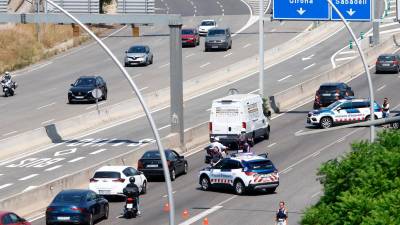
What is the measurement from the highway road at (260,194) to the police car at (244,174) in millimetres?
418

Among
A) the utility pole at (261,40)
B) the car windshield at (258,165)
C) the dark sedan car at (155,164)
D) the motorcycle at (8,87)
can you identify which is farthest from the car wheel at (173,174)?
the motorcycle at (8,87)

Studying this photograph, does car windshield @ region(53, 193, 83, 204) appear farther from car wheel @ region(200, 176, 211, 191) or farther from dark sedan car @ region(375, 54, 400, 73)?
dark sedan car @ region(375, 54, 400, 73)

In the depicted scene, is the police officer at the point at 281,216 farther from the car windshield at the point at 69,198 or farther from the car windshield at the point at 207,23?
the car windshield at the point at 207,23

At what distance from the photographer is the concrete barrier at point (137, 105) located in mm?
57588

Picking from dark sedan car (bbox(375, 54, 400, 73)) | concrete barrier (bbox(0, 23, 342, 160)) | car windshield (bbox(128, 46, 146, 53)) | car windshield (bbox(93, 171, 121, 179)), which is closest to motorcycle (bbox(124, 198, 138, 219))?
car windshield (bbox(93, 171, 121, 179))

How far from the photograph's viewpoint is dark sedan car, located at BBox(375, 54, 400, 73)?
79562 millimetres

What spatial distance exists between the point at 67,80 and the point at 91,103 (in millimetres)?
11138

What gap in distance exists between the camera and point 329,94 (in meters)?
67.3

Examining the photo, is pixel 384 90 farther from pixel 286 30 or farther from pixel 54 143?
pixel 286 30

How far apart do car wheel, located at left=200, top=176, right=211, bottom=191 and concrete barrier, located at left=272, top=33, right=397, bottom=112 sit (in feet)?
70.3

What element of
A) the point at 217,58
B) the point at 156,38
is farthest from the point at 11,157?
the point at 156,38

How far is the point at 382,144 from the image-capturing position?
28891mm

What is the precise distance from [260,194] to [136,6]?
12.1 metres

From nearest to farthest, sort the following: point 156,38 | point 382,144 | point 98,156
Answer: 1. point 382,144
2. point 98,156
3. point 156,38
